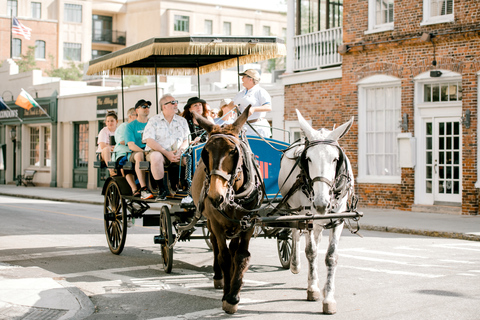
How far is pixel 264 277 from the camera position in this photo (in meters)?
8.55

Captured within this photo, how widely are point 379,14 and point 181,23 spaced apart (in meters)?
54.4

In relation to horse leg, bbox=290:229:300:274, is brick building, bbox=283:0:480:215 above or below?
above

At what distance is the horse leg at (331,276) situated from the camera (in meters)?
6.49

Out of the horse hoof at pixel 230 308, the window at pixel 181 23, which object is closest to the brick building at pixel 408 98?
the horse hoof at pixel 230 308

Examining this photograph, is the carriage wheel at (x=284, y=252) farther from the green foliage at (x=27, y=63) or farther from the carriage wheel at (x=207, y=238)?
the green foliage at (x=27, y=63)

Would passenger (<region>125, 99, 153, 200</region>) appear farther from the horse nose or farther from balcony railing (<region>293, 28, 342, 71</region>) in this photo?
balcony railing (<region>293, 28, 342, 71</region>)

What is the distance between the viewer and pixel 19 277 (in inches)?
322

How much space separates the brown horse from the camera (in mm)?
6297

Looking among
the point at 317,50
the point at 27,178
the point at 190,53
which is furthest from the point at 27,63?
the point at 190,53

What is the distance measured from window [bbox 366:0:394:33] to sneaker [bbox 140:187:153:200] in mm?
11660

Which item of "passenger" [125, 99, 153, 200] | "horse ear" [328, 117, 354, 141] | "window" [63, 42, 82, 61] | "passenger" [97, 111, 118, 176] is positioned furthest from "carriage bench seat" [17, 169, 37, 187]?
"window" [63, 42, 82, 61]

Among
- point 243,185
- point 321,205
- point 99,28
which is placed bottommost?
point 321,205

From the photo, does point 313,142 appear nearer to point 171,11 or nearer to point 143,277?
point 143,277

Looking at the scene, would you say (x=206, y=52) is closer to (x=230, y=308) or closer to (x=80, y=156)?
(x=230, y=308)
